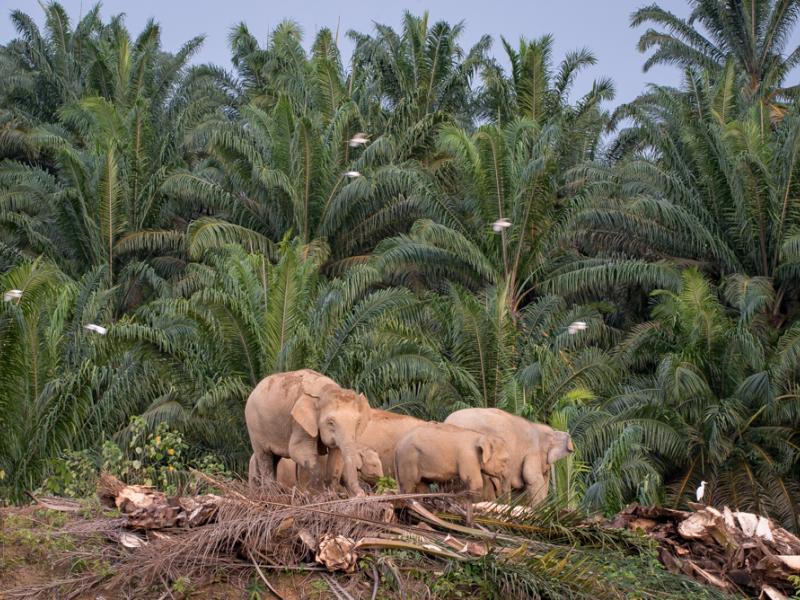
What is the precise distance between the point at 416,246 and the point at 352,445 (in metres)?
16.4

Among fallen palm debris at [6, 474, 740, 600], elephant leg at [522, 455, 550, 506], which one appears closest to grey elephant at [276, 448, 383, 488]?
fallen palm debris at [6, 474, 740, 600]

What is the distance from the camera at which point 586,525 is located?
1081cm

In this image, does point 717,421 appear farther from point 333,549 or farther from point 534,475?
point 333,549

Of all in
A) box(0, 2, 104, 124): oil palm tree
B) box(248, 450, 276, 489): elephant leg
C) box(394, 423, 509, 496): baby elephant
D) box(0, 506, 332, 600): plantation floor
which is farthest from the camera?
box(0, 2, 104, 124): oil palm tree

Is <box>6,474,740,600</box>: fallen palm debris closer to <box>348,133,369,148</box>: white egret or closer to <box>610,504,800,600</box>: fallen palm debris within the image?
<box>610,504,800,600</box>: fallen palm debris

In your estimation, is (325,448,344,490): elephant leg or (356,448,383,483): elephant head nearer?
(356,448,383,483): elephant head

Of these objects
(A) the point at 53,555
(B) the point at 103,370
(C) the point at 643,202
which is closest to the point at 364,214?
(C) the point at 643,202

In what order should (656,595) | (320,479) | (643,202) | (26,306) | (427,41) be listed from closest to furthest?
(656,595) → (320,479) → (26,306) → (643,202) → (427,41)

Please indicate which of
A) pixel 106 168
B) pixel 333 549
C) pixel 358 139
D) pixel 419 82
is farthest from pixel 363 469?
pixel 419 82

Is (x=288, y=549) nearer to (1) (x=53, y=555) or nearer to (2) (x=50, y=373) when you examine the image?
(1) (x=53, y=555)

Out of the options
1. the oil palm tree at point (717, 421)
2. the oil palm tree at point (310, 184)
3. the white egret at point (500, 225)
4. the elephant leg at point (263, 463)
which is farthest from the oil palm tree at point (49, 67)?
the elephant leg at point (263, 463)

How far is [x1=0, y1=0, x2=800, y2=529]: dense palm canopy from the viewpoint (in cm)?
2034

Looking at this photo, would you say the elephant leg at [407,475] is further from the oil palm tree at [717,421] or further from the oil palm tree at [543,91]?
the oil palm tree at [543,91]

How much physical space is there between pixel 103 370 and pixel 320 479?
9416mm
